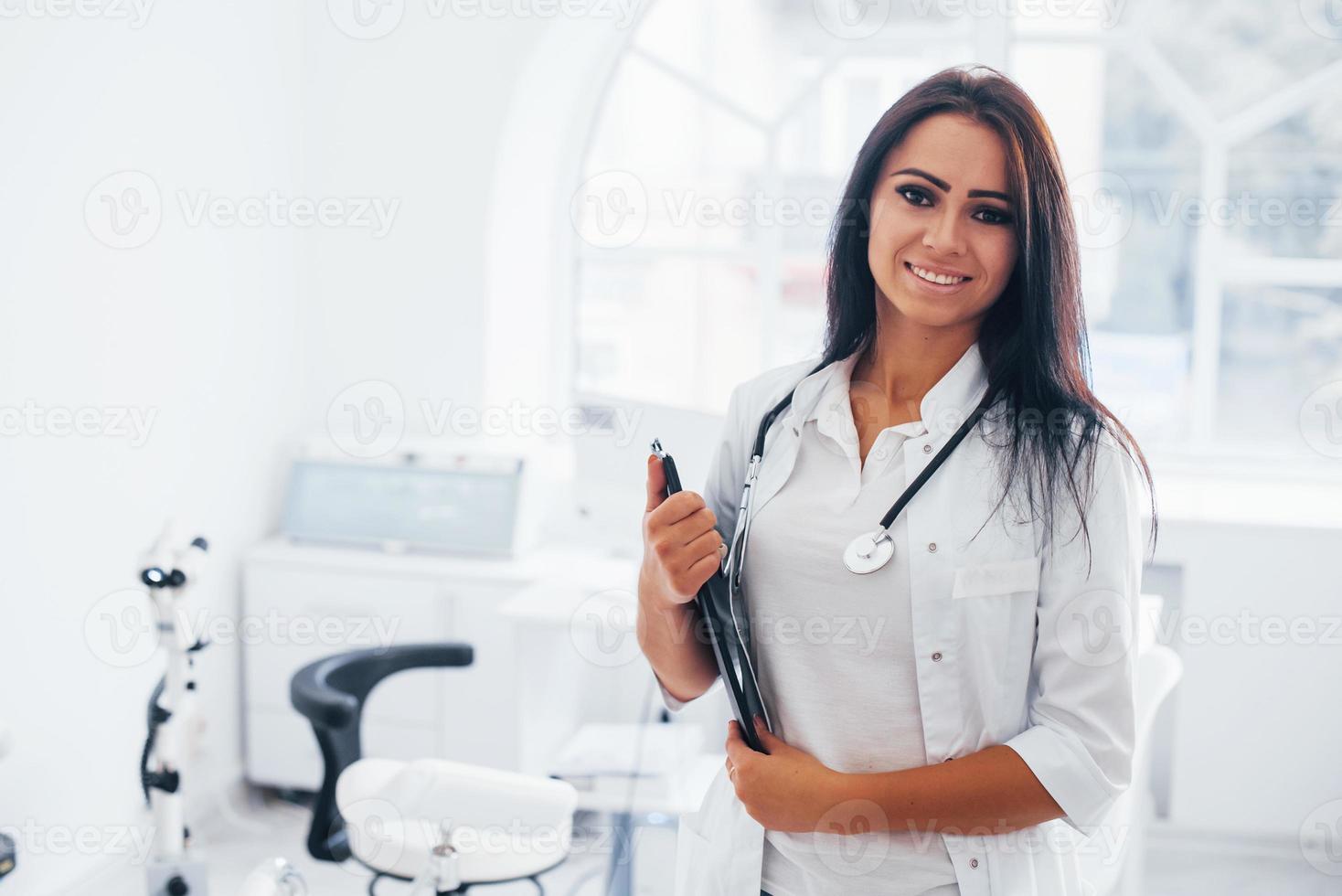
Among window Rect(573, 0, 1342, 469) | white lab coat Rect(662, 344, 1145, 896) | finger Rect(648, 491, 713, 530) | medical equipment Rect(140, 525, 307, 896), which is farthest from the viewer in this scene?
window Rect(573, 0, 1342, 469)

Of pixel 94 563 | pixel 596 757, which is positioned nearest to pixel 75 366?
pixel 94 563

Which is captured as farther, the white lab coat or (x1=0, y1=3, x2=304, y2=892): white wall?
(x1=0, y1=3, x2=304, y2=892): white wall

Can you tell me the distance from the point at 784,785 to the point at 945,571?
0.27 metres

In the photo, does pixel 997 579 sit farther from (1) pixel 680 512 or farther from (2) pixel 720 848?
(2) pixel 720 848

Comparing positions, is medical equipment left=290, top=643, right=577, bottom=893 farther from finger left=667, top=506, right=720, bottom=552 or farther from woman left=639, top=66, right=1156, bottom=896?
finger left=667, top=506, right=720, bottom=552

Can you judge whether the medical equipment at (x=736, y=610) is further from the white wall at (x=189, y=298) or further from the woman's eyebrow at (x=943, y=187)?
the white wall at (x=189, y=298)

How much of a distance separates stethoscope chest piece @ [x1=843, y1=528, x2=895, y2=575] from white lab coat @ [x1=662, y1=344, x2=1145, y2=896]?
0.02 m

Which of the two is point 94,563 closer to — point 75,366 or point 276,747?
point 75,366

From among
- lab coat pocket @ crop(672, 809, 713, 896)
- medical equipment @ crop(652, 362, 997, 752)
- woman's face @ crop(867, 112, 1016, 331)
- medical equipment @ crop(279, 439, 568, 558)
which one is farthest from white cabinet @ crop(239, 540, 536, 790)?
woman's face @ crop(867, 112, 1016, 331)

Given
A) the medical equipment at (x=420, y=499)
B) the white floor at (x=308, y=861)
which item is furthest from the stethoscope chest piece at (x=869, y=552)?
the medical equipment at (x=420, y=499)

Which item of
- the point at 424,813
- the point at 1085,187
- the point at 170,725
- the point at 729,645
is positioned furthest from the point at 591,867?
the point at 1085,187

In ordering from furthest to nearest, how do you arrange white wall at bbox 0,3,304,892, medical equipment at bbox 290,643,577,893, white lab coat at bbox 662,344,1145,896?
white wall at bbox 0,3,304,892
medical equipment at bbox 290,643,577,893
white lab coat at bbox 662,344,1145,896

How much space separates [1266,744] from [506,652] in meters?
1.99

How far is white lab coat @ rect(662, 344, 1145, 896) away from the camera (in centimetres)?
109
